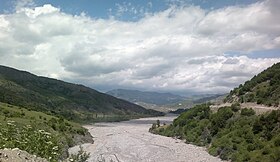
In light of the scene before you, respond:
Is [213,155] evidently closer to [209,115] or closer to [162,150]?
[162,150]

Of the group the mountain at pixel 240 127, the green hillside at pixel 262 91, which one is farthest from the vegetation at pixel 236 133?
the green hillside at pixel 262 91

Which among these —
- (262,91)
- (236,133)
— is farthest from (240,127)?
(262,91)

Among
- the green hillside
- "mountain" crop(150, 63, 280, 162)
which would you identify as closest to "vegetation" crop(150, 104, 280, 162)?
"mountain" crop(150, 63, 280, 162)

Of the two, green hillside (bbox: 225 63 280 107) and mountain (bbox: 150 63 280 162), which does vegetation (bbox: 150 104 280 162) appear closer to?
mountain (bbox: 150 63 280 162)

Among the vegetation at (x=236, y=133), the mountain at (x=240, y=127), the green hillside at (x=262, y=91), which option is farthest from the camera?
the green hillside at (x=262, y=91)

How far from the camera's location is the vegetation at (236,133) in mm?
49647

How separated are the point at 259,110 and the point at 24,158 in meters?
59.9

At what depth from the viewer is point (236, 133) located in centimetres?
6256

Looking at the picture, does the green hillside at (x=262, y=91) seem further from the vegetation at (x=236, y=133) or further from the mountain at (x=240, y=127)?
the vegetation at (x=236, y=133)

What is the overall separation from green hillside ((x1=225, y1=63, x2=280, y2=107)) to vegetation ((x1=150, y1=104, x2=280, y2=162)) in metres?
5.94

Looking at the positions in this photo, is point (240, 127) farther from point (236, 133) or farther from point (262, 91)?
point (262, 91)

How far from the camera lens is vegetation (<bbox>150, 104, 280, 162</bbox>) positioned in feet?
163

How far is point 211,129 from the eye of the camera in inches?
2955

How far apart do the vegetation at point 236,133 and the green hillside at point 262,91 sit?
594cm
